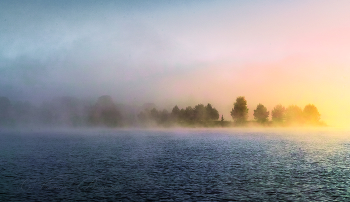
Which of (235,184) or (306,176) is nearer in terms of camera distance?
(235,184)

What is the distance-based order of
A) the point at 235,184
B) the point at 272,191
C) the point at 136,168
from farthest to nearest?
1. the point at 136,168
2. the point at 235,184
3. the point at 272,191

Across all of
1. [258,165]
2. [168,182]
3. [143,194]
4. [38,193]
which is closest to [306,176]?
[258,165]

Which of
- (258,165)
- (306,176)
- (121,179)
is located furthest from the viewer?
(258,165)

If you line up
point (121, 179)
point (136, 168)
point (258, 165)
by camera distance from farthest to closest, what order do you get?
point (258, 165) → point (136, 168) → point (121, 179)

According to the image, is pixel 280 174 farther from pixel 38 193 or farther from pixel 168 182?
pixel 38 193

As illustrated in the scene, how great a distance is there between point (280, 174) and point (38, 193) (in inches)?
1699

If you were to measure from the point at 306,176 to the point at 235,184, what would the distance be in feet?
54.3

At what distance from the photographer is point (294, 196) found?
3928 centimetres

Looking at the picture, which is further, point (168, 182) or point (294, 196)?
point (168, 182)

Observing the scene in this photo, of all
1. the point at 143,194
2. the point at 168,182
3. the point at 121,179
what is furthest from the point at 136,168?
the point at 143,194

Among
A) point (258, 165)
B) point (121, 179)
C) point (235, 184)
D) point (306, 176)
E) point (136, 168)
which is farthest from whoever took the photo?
point (258, 165)

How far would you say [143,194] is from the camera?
1591 inches

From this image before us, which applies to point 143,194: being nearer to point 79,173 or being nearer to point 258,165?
point 79,173

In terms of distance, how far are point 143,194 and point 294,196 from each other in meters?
21.4
